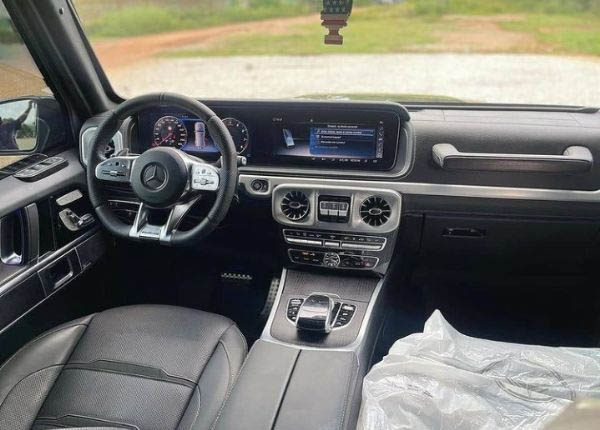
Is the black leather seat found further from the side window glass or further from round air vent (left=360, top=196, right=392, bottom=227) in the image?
the side window glass

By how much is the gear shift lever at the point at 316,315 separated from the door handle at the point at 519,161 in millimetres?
678

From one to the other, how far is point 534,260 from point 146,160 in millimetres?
1560

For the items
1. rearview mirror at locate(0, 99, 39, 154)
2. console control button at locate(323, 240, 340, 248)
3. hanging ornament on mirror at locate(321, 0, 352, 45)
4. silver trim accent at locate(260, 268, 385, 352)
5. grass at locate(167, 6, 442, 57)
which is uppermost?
hanging ornament on mirror at locate(321, 0, 352, 45)

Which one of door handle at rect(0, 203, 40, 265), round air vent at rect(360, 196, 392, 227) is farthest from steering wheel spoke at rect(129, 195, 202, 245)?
round air vent at rect(360, 196, 392, 227)

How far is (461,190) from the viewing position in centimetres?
222

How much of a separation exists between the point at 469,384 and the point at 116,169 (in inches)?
53.4

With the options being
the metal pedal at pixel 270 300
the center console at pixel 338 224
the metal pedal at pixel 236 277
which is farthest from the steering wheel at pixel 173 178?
the metal pedal at pixel 236 277

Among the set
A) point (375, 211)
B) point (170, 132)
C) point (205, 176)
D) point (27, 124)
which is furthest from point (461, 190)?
point (27, 124)

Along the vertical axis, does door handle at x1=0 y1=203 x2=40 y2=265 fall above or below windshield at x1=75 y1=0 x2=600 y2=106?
below

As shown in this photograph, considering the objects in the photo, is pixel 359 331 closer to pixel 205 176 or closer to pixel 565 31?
pixel 205 176

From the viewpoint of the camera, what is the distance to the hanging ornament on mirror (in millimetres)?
2070

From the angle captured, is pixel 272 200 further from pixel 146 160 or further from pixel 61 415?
pixel 61 415

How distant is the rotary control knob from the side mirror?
126cm

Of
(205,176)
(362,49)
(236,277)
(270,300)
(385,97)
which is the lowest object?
(236,277)
